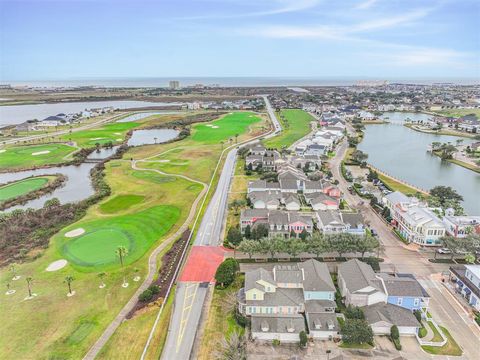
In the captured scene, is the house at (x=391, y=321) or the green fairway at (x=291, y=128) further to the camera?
Result: the green fairway at (x=291, y=128)

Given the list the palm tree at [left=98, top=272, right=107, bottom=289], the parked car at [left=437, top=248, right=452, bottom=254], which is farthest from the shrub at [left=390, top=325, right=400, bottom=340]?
the palm tree at [left=98, top=272, right=107, bottom=289]

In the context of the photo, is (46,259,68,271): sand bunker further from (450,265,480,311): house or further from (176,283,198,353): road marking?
(450,265,480,311): house

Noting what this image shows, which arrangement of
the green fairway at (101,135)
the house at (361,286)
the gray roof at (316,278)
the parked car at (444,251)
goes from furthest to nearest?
the green fairway at (101,135)
the parked car at (444,251)
the gray roof at (316,278)
the house at (361,286)

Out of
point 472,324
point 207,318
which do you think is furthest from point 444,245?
point 207,318

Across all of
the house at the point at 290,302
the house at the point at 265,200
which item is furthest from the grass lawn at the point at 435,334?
the house at the point at 265,200

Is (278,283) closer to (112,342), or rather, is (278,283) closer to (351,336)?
(351,336)

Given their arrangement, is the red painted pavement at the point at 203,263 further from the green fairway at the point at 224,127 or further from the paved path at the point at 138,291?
the green fairway at the point at 224,127
